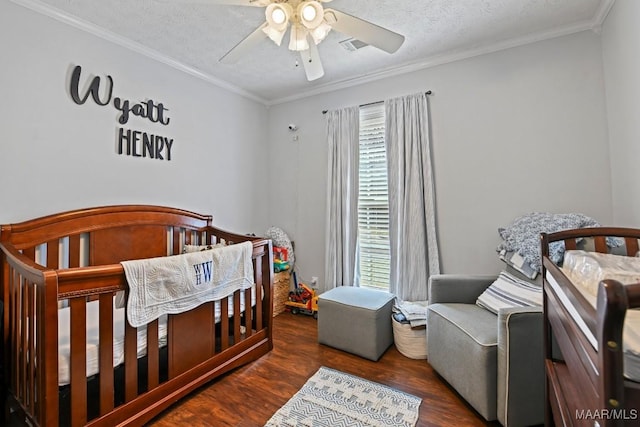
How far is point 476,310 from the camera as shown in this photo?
6.37 feet

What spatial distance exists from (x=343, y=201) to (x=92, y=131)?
2.21 m

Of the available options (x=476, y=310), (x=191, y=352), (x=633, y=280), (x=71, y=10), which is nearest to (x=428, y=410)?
(x=476, y=310)

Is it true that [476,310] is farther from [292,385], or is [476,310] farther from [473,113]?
A: [473,113]

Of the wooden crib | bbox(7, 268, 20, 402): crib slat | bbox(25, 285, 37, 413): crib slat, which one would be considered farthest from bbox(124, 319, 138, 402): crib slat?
bbox(7, 268, 20, 402): crib slat

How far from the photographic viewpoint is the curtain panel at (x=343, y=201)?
3.08 meters

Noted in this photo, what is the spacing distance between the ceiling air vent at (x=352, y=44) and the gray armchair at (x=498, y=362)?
220cm

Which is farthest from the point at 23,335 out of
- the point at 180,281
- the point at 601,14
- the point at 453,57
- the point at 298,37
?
the point at 601,14

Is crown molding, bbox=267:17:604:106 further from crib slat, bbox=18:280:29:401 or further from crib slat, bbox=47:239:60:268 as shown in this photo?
crib slat, bbox=18:280:29:401

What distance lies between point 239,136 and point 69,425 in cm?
277

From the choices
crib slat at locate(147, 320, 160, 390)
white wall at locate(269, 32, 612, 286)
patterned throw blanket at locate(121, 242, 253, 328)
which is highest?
white wall at locate(269, 32, 612, 286)

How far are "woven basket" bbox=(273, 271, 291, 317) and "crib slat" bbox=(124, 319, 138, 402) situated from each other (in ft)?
5.51

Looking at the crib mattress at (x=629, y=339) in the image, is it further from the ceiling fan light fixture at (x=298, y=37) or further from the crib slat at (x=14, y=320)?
the crib slat at (x=14, y=320)

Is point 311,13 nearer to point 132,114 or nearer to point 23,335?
point 132,114

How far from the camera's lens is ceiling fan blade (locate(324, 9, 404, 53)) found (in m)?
1.45
